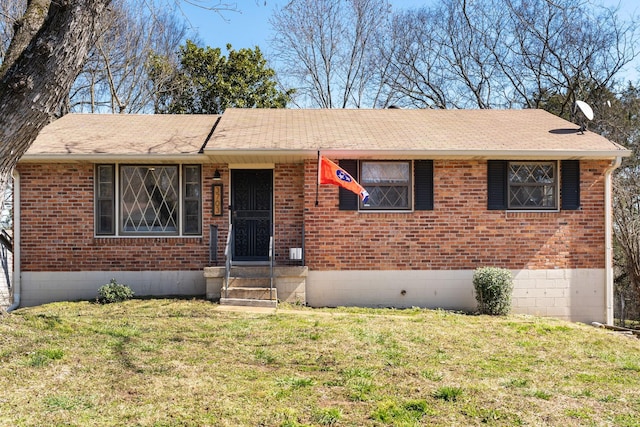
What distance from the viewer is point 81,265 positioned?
938 cm

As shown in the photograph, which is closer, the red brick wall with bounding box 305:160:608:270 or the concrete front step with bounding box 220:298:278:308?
the concrete front step with bounding box 220:298:278:308

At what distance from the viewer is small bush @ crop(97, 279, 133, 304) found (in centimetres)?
875

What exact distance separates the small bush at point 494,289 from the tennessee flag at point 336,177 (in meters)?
2.61

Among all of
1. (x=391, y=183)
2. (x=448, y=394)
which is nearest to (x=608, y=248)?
(x=391, y=183)

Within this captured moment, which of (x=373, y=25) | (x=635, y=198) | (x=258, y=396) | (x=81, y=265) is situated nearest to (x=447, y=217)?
(x=258, y=396)

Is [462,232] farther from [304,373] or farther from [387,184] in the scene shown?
[304,373]

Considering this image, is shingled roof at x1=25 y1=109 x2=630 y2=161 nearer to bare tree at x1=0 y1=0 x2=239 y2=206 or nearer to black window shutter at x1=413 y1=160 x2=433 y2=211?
black window shutter at x1=413 y1=160 x2=433 y2=211

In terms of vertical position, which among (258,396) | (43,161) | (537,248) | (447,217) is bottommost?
(258,396)

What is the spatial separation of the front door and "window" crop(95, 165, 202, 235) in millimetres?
766

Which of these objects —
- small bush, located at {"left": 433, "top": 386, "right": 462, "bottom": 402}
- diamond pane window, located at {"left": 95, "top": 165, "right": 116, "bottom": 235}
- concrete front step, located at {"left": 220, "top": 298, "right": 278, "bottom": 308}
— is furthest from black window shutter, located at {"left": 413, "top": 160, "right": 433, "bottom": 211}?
diamond pane window, located at {"left": 95, "top": 165, "right": 116, "bottom": 235}

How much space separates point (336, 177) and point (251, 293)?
259 centimetres

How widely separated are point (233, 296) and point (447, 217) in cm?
433

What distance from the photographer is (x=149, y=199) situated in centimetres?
963

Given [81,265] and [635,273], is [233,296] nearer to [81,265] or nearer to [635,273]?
[81,265]
